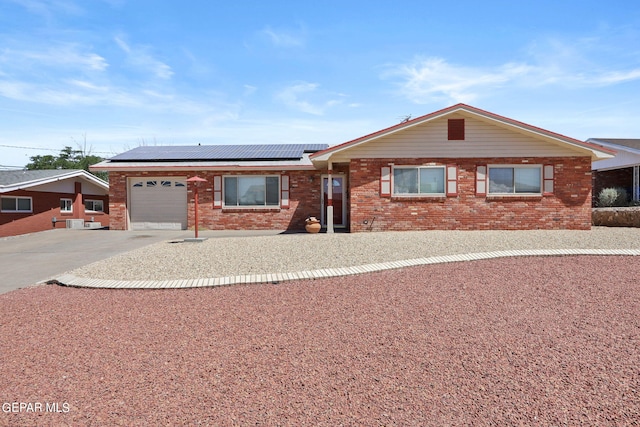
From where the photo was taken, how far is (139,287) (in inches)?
249

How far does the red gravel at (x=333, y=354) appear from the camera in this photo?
2.77m

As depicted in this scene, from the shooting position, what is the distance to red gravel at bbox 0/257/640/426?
2.77m

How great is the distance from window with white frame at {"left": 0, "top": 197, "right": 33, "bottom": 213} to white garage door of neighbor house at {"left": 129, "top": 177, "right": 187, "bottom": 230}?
515 cm

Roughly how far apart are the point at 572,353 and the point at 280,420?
286 centimetres

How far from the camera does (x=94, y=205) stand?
73.9ft

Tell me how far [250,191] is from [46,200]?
1060 cm

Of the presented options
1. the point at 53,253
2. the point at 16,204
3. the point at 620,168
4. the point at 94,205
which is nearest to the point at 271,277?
the point at 53,253

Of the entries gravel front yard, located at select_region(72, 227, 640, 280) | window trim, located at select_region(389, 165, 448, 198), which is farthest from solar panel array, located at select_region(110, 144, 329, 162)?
gravel front yard, located at select_region(72, 227, 640, 280)

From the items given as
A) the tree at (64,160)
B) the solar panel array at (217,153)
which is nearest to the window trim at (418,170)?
the solar panel array at (217,153)

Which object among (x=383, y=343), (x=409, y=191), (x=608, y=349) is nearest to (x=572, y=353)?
(x=608, y=349)

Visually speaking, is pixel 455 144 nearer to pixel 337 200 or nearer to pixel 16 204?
pixel 337 200

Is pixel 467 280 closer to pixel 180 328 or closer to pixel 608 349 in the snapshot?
pixel 608 349

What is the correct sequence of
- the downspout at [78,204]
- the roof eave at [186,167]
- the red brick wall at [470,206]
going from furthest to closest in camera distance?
the downspout at [78,204]
the roof eave at [186,167]
the red brick wall at [470,206]
